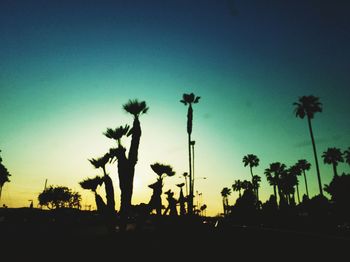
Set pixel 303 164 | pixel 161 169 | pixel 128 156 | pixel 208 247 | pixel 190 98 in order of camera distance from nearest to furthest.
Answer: pixel 208 247
pixel 128 156
pixel 161 169
pixel 190 98
pixel 303 164

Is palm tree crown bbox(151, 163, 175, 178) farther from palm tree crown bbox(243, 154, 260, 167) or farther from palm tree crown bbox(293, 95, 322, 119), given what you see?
palm tree crown bbox(243, 154, 260, 167)

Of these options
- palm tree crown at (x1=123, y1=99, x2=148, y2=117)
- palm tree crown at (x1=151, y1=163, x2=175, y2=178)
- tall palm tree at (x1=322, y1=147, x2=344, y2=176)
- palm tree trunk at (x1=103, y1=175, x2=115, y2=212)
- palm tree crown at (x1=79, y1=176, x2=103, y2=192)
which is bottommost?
palm tree trunk at (x1=103, y1=175, x2=115, y2=212)

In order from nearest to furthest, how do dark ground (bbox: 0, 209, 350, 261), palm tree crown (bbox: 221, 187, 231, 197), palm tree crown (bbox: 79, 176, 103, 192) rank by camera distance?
dark ground (bbox: 0, 209, 350, 261), palm tree crown (bbox: 79, 176, 103, 192), palm tree crown (bbox: 221, 187, 231, 197)

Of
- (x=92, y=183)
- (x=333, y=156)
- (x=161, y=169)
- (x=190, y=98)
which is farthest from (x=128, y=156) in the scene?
(x=333, y=156)

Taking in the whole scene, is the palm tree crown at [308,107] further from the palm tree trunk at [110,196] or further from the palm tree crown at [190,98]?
the palm tree trunk at [110,196]

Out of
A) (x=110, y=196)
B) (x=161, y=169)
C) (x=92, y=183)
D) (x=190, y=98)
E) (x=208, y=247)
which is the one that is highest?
(x=190, y=98)

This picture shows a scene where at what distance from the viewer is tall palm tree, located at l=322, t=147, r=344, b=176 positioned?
237 feet

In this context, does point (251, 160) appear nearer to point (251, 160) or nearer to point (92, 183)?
point (251, 160)

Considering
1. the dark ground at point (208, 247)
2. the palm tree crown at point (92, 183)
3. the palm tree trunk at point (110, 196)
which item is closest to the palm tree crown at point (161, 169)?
the palm tree crown at point (92, 183)

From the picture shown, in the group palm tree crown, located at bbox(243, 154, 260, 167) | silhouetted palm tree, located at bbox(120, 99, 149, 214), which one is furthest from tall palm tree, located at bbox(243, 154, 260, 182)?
silhouetted palm tree, located at bbox(120, 99, 149, 214)

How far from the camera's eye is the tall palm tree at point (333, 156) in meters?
72.1

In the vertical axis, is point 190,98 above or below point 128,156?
above

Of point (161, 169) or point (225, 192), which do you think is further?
point (225, 192)

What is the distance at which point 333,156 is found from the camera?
72688mm
